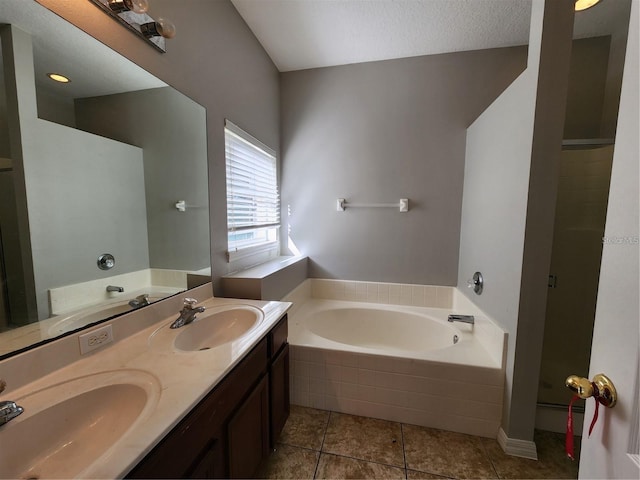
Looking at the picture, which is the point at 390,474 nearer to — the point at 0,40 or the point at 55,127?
the point at 55,127

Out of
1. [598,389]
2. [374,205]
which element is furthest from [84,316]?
[374,205]

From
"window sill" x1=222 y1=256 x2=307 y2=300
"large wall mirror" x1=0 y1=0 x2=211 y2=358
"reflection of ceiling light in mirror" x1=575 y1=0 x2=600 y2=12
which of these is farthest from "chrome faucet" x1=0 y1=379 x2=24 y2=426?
"reflection of ceiling light in mirror" x1=575 y1=0 x2=600 y2=12

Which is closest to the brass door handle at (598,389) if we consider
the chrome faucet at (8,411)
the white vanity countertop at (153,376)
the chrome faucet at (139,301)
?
the white vanity countertop at (153,376)

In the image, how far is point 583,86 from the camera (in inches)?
78.9

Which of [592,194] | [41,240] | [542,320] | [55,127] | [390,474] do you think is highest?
[55,127]

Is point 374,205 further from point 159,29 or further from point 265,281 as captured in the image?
point 159,29

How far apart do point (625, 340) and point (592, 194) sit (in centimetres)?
200

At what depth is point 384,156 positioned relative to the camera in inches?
95.3

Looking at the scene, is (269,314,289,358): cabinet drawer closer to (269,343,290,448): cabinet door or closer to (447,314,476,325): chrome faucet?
(269,343,290,448): cabinet door

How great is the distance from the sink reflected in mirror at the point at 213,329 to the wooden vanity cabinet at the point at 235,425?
177mm

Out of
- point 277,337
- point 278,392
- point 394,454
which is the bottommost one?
point 394,454

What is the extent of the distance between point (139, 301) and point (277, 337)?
0.68 m

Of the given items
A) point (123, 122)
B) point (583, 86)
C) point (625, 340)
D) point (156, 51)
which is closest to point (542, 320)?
point (625, 340)

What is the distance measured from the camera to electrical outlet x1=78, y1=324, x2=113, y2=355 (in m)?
0.88
